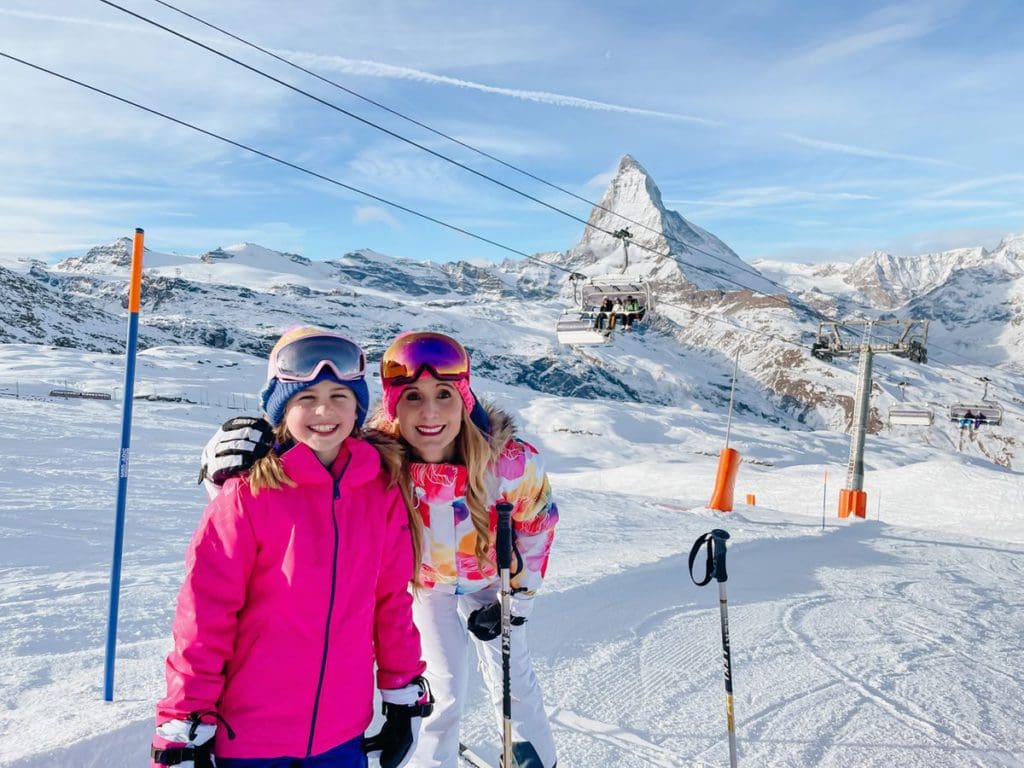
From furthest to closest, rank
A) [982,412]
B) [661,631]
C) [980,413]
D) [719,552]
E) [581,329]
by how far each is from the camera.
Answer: [980,413]
[982,412]
[581,329]
[661,631]
[719,552]

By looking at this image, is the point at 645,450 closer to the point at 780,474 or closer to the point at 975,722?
the point at 780,474

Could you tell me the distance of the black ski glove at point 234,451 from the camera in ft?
7.12

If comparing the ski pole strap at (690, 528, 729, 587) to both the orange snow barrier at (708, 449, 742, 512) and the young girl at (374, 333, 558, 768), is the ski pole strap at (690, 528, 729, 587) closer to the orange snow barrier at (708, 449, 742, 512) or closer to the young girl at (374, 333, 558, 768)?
the young girl at (374, 333, 558, 768)

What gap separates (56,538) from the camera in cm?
791

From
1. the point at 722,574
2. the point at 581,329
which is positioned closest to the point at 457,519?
the point at 722,574

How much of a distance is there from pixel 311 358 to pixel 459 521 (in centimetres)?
99

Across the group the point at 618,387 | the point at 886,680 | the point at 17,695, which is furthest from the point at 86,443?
the point at 618,387

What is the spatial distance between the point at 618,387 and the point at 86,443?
184m

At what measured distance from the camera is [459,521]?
292 centimetres

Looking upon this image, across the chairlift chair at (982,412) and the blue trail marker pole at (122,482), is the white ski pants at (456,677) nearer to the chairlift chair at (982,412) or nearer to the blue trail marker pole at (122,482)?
the blue trail marker pole at (122,482)

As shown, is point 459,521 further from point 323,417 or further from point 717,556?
point 717,556

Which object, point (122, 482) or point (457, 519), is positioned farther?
point (122, 482)

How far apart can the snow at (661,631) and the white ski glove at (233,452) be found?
1799mm

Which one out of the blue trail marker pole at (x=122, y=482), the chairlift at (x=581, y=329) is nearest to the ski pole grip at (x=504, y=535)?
the blue trail marker pole at (x=122, y=482)
